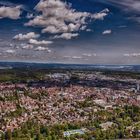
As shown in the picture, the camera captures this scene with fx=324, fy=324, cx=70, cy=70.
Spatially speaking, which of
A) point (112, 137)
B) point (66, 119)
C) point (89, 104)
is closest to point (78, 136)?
point (112, 137)

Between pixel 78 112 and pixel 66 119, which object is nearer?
pixel 66 119

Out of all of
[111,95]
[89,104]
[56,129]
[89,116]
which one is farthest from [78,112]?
[111,95]

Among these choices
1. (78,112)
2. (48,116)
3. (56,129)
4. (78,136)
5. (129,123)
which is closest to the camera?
(78,136)

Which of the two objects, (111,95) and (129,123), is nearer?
(129,123)

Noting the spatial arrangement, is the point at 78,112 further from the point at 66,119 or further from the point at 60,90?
the point at 60,90

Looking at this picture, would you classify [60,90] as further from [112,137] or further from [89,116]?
[112,137]

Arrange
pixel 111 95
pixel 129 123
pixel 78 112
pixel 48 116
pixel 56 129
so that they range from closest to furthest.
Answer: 1. pixel 56 129
2. pixel 129 123
3. pixel 48 116
4. pixel 78 112
5. pixel 111 95
